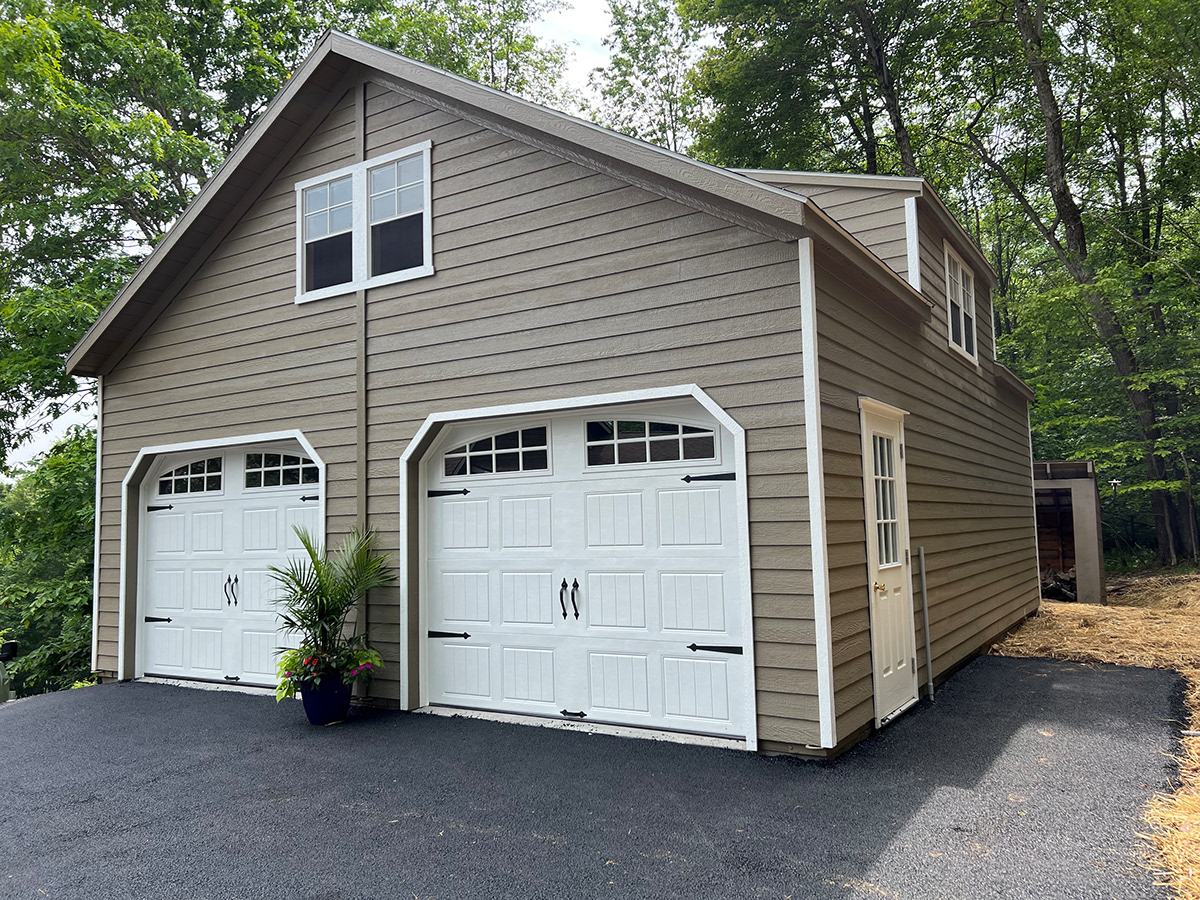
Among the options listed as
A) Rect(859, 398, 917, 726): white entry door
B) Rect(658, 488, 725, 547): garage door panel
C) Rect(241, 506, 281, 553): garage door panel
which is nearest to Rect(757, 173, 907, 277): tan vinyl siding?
Rect(859, 398, 917, 726): white entry door

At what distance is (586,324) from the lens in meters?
5.46

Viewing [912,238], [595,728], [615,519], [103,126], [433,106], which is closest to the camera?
[595,728]

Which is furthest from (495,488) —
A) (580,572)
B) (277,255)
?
(277,255)

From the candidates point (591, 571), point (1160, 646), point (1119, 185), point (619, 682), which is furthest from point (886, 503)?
point (1119, 185)

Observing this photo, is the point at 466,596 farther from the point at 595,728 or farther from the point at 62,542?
the point at 62,542

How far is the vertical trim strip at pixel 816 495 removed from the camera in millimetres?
4457

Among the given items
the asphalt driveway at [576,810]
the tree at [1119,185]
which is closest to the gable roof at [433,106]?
the asphalt driveway at [576,810]

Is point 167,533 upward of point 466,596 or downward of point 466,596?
upward

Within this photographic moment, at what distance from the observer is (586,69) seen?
21.0m

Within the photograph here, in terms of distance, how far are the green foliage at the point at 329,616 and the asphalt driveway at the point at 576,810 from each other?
Answer: 15.6 inches

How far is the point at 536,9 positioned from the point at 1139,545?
1886cm

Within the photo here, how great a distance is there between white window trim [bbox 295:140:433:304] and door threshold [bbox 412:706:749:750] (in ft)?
10.9

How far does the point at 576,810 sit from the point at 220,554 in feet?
16.2

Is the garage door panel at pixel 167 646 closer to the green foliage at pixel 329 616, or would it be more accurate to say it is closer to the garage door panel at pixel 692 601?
the green foliage at pixel 329 616
